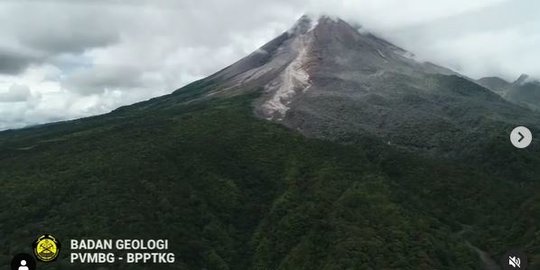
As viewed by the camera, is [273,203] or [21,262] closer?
[21,262]

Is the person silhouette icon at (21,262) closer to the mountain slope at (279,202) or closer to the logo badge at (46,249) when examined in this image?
the logo badge at (46,249)

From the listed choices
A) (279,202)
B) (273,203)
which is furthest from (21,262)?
(273,203)

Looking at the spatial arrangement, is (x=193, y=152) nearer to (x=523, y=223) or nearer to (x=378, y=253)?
(x=378, y=253)

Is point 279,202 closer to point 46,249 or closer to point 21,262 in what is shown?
point 46,249

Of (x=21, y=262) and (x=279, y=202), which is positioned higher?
(x=279, y=202)

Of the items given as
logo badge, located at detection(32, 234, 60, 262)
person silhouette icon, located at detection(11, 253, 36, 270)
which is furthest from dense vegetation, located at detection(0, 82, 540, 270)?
person silhouette icon, located at detection(11, 253, 36, 270)

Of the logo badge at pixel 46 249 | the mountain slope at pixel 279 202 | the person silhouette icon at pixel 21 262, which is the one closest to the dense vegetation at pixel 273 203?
the mountain slope at pixel 279 202

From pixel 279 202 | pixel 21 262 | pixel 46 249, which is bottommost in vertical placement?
pixel 21 262

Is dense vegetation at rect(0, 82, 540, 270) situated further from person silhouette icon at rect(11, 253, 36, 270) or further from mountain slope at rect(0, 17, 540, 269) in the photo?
person silhouette icon at rect(11, 253, 36, 270)

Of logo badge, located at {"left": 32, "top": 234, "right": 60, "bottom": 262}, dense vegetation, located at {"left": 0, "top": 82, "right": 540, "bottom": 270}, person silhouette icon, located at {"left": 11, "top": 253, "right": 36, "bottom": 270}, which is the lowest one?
person silhouette icon, located at {"left": 11, "top": 253, "right": 36, "bottom": 270}
